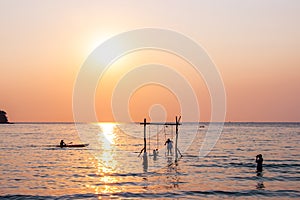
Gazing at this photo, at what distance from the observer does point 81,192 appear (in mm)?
36844

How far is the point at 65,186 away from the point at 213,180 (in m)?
15.7

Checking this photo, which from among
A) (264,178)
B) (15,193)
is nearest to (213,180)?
(264,178)

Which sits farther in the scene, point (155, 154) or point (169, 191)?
point (155, 154)

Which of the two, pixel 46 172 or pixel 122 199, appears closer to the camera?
pixel 122 199

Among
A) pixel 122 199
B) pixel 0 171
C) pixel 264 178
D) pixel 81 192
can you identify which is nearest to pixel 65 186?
pixel 81 192

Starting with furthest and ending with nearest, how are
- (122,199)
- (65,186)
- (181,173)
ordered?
(181,173) < (65,186) < (122,199)

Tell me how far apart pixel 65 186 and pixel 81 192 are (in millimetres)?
3764

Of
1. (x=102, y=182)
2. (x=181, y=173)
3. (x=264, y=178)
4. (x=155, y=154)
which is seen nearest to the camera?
(x=102, y=182)

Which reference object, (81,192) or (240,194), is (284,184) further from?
(81,192)

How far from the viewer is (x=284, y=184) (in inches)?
1644

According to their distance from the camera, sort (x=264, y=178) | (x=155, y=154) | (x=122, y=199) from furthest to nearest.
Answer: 1. (x=155, y=154)
2. (x=264, y=178)
3. (x=122, y=199)

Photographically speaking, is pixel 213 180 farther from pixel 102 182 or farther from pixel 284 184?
pixel 102 182

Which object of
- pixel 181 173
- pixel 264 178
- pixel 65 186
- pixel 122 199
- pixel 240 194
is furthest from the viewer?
pixel 181 173

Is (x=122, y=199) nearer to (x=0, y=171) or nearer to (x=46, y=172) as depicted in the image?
(x=46, y=172)
